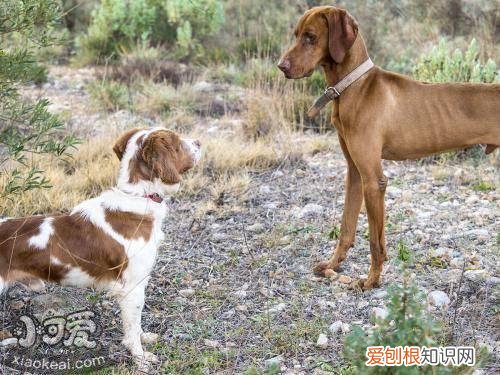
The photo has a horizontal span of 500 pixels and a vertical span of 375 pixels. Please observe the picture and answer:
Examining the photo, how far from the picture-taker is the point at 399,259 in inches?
189

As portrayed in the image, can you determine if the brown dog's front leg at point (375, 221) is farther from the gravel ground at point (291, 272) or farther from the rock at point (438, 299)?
the rock at point (438, 299)

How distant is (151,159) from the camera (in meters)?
3.99

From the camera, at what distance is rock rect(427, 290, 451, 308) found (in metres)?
4.32

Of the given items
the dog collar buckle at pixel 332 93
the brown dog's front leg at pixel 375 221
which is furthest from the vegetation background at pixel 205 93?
the dog collar buckle at pixel 332 93

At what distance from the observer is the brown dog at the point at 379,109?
440cm

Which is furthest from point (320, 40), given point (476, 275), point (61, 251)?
point (61, 251)

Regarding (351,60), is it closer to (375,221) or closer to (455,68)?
(375,221)

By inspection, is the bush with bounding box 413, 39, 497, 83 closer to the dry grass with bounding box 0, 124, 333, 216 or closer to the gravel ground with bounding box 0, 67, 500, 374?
the gravel ground with bounding box 0, 67, 500, 374

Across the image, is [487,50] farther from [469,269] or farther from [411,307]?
[411,307]

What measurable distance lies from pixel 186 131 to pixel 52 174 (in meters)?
1.87

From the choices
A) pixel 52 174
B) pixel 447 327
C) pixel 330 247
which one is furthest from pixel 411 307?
pixel 52 174

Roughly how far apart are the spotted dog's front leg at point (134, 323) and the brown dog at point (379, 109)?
1503mm

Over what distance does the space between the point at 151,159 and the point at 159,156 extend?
0.16 ft

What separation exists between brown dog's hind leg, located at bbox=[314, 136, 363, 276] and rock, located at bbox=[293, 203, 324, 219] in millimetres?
967
